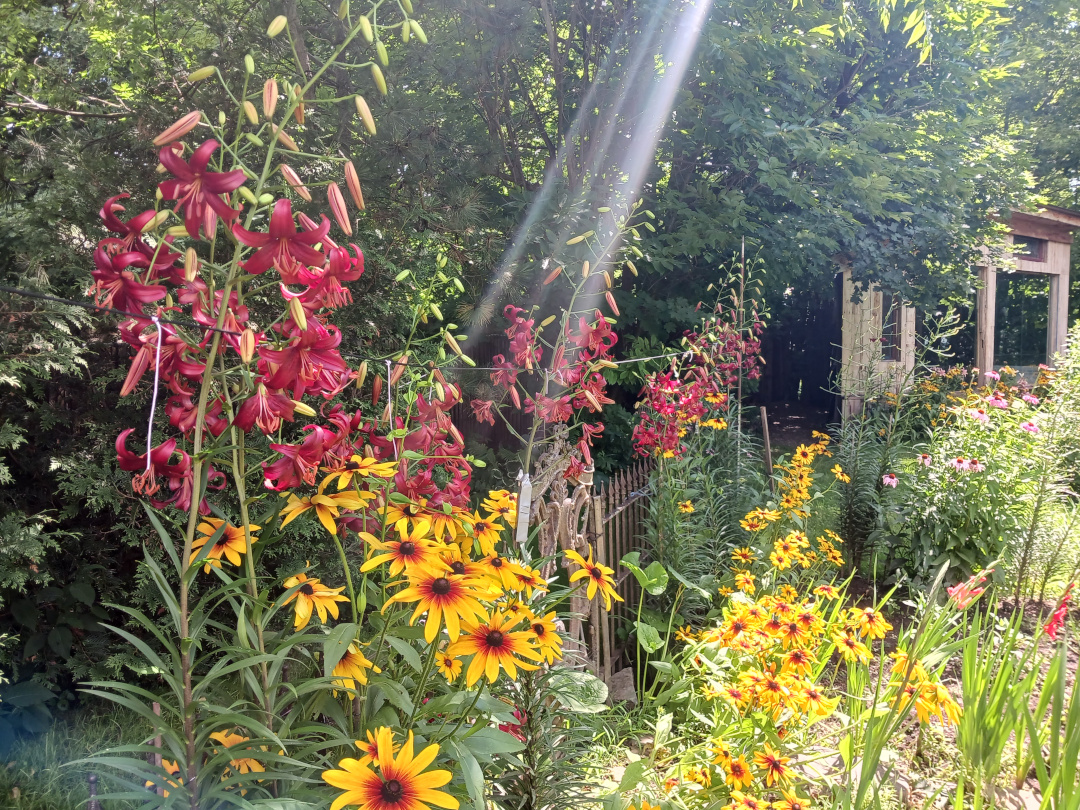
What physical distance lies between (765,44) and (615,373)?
2.41m

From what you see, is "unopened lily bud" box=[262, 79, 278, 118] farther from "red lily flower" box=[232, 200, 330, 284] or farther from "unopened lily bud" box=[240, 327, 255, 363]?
"unopened lily bud" box=[240, 327, 255, 363]

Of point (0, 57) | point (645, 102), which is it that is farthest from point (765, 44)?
point (0, 57)

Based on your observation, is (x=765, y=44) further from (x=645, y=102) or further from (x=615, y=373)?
(x=615, y=373)

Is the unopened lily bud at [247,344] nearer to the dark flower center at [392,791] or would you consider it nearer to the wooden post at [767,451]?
the dark flower center at [392,791]

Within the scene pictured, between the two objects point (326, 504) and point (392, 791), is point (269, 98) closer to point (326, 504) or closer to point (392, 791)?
point (326, 504)

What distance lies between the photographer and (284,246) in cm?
97

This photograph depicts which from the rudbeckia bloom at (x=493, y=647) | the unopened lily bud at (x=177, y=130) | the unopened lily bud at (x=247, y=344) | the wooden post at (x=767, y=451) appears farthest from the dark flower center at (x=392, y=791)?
the wooden post at (x=767, y=451)

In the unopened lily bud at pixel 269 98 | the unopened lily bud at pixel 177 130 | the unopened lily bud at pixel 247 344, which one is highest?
the unopened lily bud at pixel 269 98

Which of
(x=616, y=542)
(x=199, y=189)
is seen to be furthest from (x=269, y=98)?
(x=616, y=542)

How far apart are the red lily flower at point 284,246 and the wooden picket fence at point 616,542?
6.47 ft

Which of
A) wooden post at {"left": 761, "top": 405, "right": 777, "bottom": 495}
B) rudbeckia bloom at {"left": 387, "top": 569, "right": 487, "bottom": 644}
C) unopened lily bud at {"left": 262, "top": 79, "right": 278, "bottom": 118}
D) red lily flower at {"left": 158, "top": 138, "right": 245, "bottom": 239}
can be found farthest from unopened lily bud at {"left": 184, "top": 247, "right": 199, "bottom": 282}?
wooden post at {"left": 761, "top": 405, "right": 777, "bottom": 495}

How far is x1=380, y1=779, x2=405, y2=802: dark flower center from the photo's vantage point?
3.33 feet

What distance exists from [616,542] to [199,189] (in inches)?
105

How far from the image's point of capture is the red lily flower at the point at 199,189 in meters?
0.90
